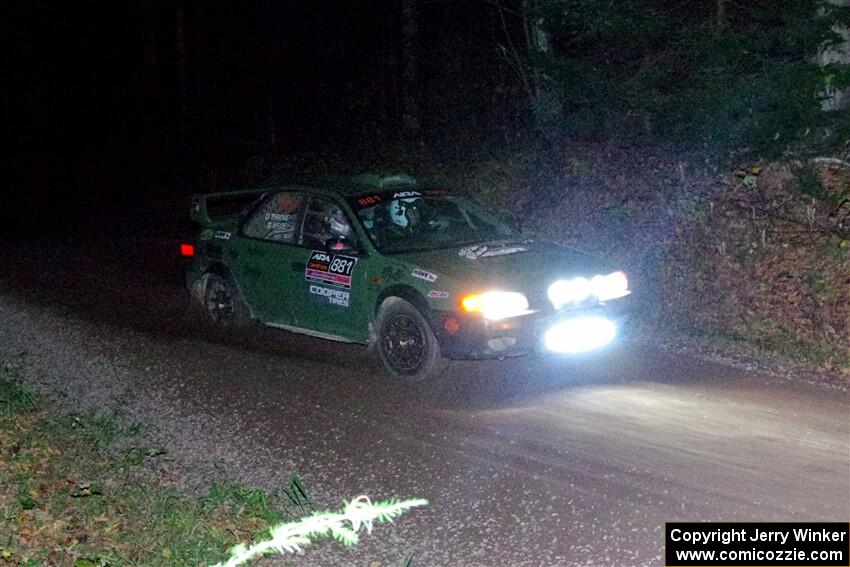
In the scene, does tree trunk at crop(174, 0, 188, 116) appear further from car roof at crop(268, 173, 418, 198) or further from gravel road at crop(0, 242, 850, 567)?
car roof at crop(268, 173, 418, 198)

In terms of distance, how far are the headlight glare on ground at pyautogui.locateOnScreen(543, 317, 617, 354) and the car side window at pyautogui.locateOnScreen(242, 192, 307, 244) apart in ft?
8.92

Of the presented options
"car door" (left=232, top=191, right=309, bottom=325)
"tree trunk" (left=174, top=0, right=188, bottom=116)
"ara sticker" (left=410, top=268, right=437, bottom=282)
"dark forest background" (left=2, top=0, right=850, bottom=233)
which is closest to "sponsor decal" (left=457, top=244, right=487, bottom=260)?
"ara sticker" (left=410, top=268, right=437, bottom=282)

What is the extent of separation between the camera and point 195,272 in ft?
36.2

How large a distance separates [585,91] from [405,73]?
7.72 m

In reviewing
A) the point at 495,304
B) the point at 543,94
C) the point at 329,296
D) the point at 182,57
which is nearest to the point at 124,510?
the point at 495,304

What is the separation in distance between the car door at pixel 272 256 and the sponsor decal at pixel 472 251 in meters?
1.55

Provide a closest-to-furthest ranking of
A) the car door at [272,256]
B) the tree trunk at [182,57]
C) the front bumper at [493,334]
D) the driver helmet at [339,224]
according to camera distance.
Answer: the front bumper at [493,334], the driver helmet at [339,224], the car door at [272,256], the tree trunk at [182,57]

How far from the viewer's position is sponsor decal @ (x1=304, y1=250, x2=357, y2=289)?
9000mm

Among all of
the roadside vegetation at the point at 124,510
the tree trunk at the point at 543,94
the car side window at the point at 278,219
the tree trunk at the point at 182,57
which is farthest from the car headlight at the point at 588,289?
the tree trunk at the point at 182,57

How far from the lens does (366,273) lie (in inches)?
348

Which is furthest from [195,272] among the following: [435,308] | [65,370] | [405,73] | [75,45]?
[75,45]

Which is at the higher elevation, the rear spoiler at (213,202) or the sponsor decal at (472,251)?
the rear spoiler at (213,202)

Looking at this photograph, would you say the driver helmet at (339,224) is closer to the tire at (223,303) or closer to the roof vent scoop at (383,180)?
the roof vent scoop at (383,180)

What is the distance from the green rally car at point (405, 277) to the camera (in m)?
8.12
